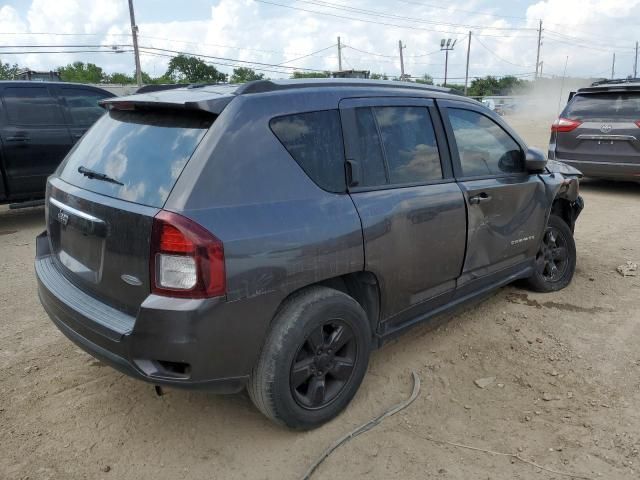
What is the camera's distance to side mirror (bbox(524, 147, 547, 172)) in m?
3.97

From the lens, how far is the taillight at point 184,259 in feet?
7.39

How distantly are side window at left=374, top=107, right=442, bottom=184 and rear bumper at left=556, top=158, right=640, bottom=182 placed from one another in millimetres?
6310

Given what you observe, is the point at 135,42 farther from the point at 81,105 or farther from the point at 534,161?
the point at 534,161

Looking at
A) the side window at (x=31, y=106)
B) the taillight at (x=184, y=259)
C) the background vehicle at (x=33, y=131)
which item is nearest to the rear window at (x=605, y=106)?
the background vehicle at (x=33, y=131)

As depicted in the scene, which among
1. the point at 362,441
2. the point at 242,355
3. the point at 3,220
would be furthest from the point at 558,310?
the point at 3,220

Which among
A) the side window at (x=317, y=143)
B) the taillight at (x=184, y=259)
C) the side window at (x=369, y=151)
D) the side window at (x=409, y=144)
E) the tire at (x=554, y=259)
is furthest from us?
the tire at (x=554, y=259)

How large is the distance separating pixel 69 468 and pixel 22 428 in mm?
483

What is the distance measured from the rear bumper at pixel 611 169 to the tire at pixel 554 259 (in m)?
4.42

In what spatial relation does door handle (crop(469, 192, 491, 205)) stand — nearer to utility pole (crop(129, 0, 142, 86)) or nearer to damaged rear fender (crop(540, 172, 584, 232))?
damaged rear fender (crop(540, 172, 584, 232))

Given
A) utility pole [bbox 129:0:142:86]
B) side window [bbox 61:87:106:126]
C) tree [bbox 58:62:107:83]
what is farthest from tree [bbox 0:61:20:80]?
side window [bbox 61:87:106:126]

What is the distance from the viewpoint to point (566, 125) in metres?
8.91

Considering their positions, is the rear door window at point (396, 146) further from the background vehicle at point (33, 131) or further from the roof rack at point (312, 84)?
the background vehicle at point (33, 131)

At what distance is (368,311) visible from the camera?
10.0 feet

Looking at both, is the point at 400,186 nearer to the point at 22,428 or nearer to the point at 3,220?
the point at 22,428
